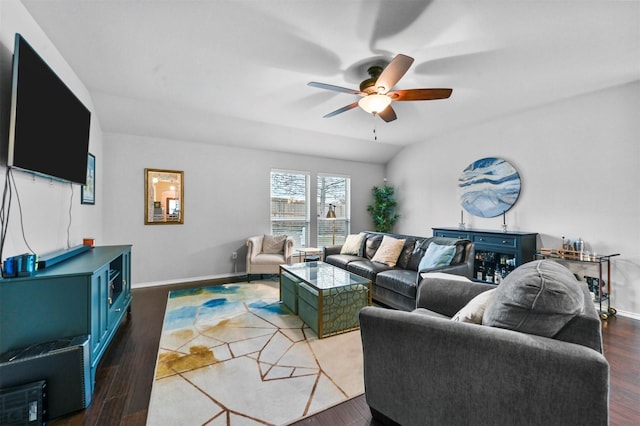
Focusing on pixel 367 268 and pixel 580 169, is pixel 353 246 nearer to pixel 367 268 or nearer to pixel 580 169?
pixel 367 268

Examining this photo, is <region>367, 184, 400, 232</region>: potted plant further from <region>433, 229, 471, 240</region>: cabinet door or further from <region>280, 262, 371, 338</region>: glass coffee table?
<region>280, 262, 371, 338</region>: glass coffee table

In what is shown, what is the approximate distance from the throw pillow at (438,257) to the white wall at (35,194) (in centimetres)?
349

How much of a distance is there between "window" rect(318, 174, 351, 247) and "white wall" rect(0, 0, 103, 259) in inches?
159

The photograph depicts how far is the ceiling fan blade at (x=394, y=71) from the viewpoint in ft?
6.68

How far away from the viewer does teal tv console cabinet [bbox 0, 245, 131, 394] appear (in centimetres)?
161

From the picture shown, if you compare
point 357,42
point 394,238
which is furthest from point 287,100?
point 394,238

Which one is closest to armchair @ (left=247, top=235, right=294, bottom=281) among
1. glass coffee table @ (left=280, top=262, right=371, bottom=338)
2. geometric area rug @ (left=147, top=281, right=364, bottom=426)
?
geometric area rug @ (left=147, top=281, right=364, bottom=426)

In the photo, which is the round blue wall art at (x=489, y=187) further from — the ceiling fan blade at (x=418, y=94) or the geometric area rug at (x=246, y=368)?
the geometric area rug at (x=246, y=368)

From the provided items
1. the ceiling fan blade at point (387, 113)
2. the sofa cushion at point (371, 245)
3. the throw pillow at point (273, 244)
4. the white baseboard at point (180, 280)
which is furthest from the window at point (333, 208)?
the ceiling fan blade at point (387, 113)

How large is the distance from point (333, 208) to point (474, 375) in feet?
16.3

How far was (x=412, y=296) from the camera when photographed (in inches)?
113

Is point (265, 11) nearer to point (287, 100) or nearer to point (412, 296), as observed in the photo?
point (287, 100)

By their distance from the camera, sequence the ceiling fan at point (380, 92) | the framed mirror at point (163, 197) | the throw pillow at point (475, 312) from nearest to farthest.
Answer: the throw pillow at point (475, 312) < the ceiling fan at point (380, 92) < the framed mirror at point (163, 197)

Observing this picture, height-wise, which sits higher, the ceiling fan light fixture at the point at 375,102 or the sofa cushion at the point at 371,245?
the ceiling fan light fixture at the point at 375,102
